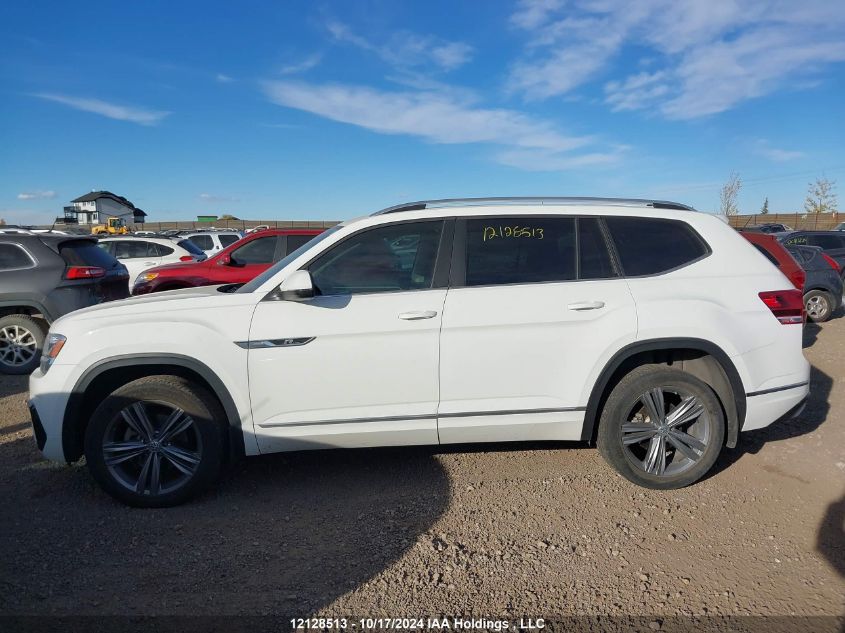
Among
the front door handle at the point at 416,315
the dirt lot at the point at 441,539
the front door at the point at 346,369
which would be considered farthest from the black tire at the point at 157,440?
the front door handle at the point at 416,315

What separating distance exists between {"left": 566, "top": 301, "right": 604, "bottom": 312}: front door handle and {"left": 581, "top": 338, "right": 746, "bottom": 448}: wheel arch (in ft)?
1.01

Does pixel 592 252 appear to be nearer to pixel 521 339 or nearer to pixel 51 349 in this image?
pixel 521 339

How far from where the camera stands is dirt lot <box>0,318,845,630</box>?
2.72 meters

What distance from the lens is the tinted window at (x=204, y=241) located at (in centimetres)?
1856

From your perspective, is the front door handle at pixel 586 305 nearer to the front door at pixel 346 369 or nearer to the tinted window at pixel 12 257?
the front door at pixel 346 369

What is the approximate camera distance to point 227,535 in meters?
3.31

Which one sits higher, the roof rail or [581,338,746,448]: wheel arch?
the roof rail

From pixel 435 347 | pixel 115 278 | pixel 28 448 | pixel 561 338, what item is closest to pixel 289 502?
pixel 435 347

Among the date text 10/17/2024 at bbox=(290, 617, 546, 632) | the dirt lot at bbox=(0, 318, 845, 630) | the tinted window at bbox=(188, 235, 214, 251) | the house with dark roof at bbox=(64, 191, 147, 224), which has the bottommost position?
the date text 10/17/2024 at bbox=(290, 617, 546, 632)

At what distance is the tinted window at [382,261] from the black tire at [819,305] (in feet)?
31.2

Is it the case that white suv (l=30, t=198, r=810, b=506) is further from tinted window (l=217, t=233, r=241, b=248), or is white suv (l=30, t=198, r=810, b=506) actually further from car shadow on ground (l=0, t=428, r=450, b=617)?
tinted window (l=217, t=233, r=241, b=248)

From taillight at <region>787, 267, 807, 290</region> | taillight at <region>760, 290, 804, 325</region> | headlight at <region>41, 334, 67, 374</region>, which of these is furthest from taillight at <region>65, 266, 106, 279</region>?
taillight at <region>787, 267, 807, 290</region>

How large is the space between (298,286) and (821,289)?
34.6 ft

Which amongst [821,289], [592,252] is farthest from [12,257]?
[821,289]
